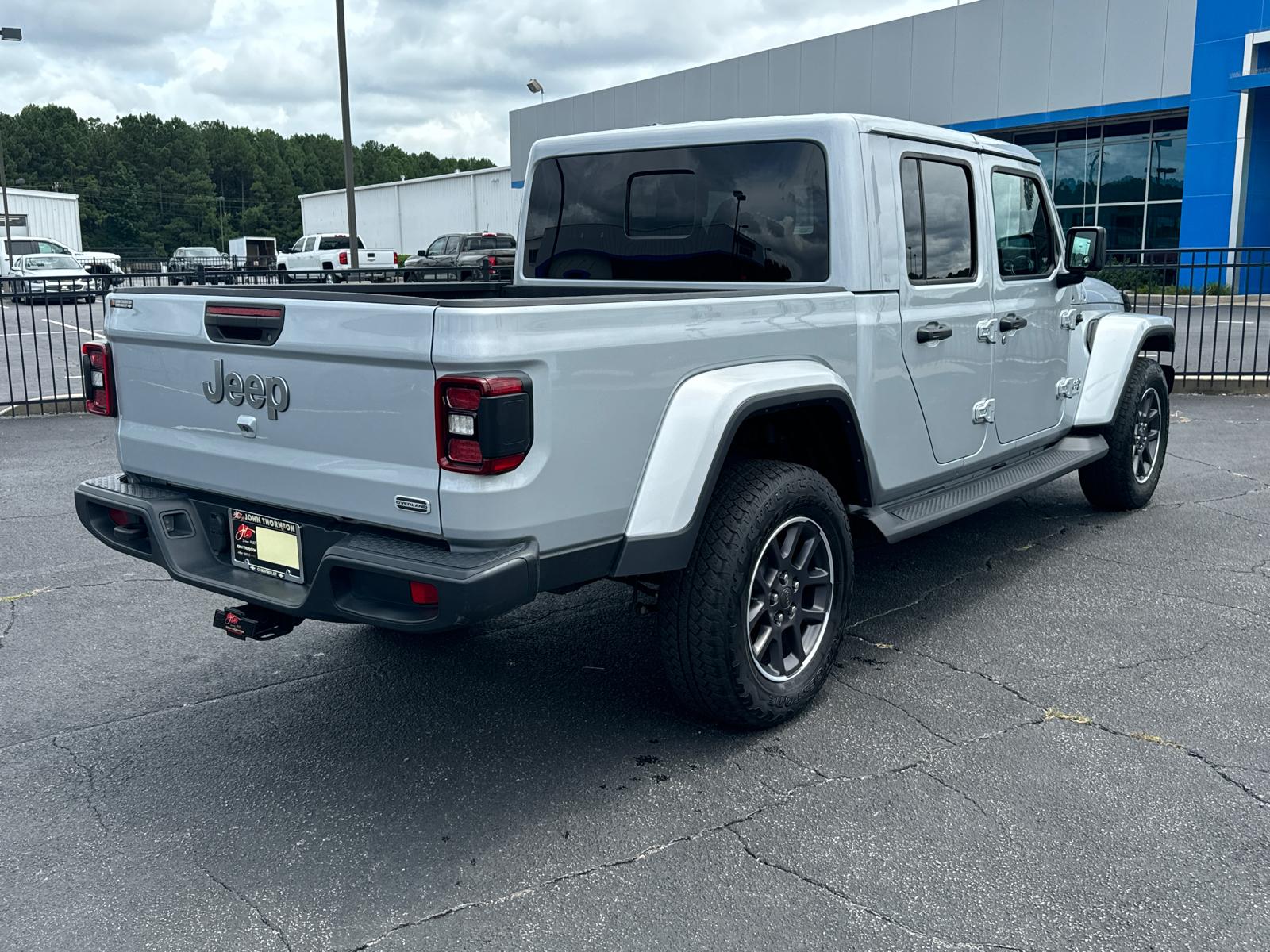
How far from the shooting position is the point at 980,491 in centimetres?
475

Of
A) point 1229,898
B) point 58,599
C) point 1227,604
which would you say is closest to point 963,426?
point 1227,604

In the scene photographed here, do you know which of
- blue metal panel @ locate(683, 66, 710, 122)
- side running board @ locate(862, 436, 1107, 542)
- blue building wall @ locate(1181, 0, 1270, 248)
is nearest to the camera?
side running board @ locate(862, 436, 1107, 542)

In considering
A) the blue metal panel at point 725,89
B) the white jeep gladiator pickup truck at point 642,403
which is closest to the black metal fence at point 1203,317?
the white jeep gladiator pickup truck at point 642,403

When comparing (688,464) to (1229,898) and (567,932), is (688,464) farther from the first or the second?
(1229,898)

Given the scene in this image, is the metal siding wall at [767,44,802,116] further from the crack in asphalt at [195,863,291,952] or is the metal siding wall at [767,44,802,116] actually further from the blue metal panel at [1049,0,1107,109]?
the crack in asphalt at [195,863,291,952]

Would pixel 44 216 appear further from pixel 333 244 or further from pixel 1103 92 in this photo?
pixel 1103 92

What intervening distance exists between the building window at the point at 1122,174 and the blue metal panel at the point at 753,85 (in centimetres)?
801

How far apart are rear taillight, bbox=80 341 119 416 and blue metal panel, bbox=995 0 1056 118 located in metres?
27.7

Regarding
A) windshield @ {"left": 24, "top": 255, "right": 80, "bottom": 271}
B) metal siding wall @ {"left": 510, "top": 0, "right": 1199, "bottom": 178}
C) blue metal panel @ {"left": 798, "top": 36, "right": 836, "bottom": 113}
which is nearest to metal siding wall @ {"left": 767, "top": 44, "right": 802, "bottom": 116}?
metal siding wall @ {"left": 510, "top": 0, "right": 1199, "bottom": 178}

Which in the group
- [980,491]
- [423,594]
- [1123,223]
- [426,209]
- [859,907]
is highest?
[426,209]

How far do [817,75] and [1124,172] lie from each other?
9.24m

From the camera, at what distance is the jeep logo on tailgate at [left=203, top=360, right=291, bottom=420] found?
124 inches

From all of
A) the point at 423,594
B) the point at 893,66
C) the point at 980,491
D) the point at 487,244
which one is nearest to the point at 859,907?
the point at 423,594

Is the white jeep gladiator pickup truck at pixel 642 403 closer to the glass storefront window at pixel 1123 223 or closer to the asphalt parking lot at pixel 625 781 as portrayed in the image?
the asphalt parking lot at pixel 625 781
